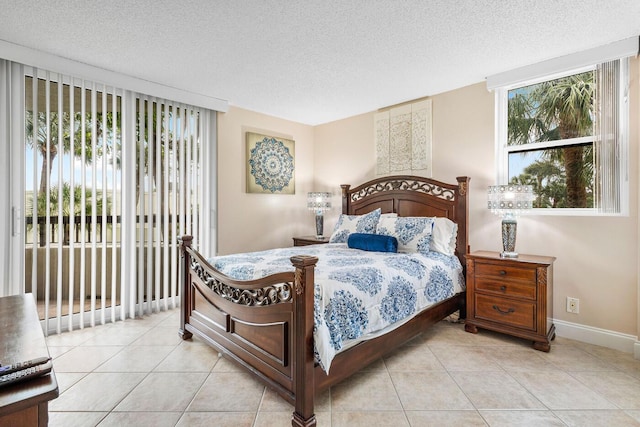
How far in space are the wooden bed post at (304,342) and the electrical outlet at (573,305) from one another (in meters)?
2.57

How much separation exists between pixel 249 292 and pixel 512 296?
87.9 inches

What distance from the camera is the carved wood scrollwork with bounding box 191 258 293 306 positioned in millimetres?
1839

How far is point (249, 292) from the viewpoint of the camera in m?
2.05

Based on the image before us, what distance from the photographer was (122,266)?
10.9 ft

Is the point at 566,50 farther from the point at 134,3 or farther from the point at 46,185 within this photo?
the point at 46,185

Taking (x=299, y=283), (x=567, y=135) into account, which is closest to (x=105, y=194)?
(x=299, y=283)

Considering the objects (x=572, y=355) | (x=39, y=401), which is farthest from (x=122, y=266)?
(x=572, y=355)

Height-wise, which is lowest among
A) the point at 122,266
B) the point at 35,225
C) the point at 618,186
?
the point at 122,266

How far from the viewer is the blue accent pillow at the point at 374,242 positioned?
3084 mm

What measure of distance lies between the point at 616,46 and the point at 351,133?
2.83 m

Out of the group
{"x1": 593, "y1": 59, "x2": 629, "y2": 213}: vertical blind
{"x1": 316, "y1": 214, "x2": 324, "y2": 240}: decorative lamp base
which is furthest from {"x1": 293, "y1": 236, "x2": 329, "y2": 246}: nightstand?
{"x1": 593, "y1": 59, "x2": 629, "y2": 213}: vertical blind

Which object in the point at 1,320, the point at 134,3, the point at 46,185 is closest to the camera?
the point at 1,320

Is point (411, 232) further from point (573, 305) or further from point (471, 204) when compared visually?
point (573, 305)

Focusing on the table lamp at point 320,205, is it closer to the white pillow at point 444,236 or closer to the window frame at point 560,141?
the white pillow at point 444,236
